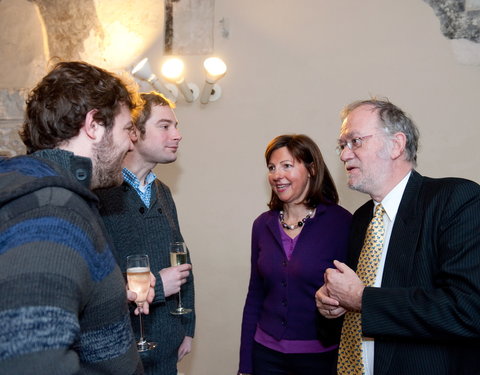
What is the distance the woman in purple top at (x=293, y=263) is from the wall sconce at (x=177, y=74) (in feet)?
2.78

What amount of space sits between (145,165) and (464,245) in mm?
1369

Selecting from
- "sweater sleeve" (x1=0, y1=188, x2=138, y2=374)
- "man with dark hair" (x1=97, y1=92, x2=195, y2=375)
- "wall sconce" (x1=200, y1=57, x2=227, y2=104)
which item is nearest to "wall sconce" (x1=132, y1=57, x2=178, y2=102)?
"wall sconce" (x1=200, y1=57, x2=227, y2=104)

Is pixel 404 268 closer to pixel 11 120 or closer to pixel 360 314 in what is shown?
pixel 360 314

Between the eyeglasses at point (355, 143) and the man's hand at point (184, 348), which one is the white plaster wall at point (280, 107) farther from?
the eyeglasses at point (355, 143)

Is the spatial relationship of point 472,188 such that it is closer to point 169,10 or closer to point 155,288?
point 155,288

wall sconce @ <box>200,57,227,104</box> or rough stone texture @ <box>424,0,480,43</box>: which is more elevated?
rough stone texture @ <box>424,0,480,43</box>

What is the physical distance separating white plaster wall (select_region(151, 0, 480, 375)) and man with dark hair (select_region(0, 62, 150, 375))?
167cm

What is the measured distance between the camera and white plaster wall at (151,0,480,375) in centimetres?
273

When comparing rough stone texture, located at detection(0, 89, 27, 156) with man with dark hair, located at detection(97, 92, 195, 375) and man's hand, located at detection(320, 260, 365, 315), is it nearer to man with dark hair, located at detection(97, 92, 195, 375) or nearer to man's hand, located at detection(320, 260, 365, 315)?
man with dark hair, located at detection(97, 92, 195, 375)

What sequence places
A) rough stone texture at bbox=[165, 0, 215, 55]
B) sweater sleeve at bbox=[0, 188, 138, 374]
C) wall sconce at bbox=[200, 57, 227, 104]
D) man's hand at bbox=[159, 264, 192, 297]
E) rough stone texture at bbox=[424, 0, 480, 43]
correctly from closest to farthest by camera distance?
sweater sleeve at bbox=[0, 188, 138, 374], man's hand at bbox=[159, 264, 192, 297], rough stone texture at bbox=[424, 0, 480, 43], wall sconce at bbox=[200, 57, 227, 104], rough stone texture at bbox=[165, 0, 215, 55]

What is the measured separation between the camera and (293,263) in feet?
7.04

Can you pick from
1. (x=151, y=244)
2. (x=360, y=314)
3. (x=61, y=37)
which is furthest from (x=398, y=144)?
(x=61, y=37)

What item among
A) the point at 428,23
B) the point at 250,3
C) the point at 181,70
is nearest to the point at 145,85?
the point at 181,70

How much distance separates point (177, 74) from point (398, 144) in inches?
61.3
